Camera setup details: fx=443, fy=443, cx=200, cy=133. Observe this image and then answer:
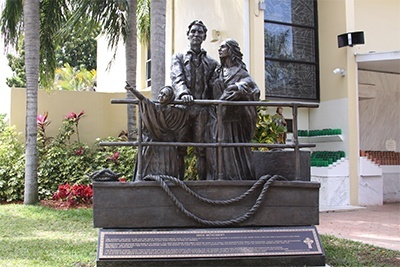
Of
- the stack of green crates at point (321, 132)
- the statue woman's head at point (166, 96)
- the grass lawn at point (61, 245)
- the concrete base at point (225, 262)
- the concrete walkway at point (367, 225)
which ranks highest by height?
the statue woman's head at point (166, 96)

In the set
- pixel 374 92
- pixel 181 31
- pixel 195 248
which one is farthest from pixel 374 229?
pixel 181 31

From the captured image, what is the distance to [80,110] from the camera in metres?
13.5

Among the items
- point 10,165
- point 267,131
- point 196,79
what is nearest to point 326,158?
point 267,131

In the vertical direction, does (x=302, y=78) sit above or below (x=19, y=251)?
above

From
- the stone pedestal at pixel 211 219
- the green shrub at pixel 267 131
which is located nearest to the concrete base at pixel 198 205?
the stone pedestal at pixel 211 219

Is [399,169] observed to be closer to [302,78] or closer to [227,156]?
[302,78]

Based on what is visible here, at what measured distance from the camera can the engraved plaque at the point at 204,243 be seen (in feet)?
13.4

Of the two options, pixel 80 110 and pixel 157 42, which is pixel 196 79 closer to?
pixel 157 42

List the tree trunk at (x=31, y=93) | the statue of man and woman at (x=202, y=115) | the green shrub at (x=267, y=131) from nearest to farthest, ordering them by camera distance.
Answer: the statue of man and woman at (x=202, y=115), the green shrub at (x=267, y=131), the tree trunk at (x=31, y=93)

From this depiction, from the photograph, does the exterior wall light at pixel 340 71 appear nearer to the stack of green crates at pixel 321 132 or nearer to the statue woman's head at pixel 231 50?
the stack of green crates at pixel 321 132

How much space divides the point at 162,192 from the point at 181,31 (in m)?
10.4

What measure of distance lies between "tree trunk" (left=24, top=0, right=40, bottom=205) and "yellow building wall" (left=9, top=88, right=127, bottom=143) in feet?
8.32

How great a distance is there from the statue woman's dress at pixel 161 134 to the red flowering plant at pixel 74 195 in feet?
18.6

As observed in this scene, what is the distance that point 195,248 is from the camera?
4145 mm
